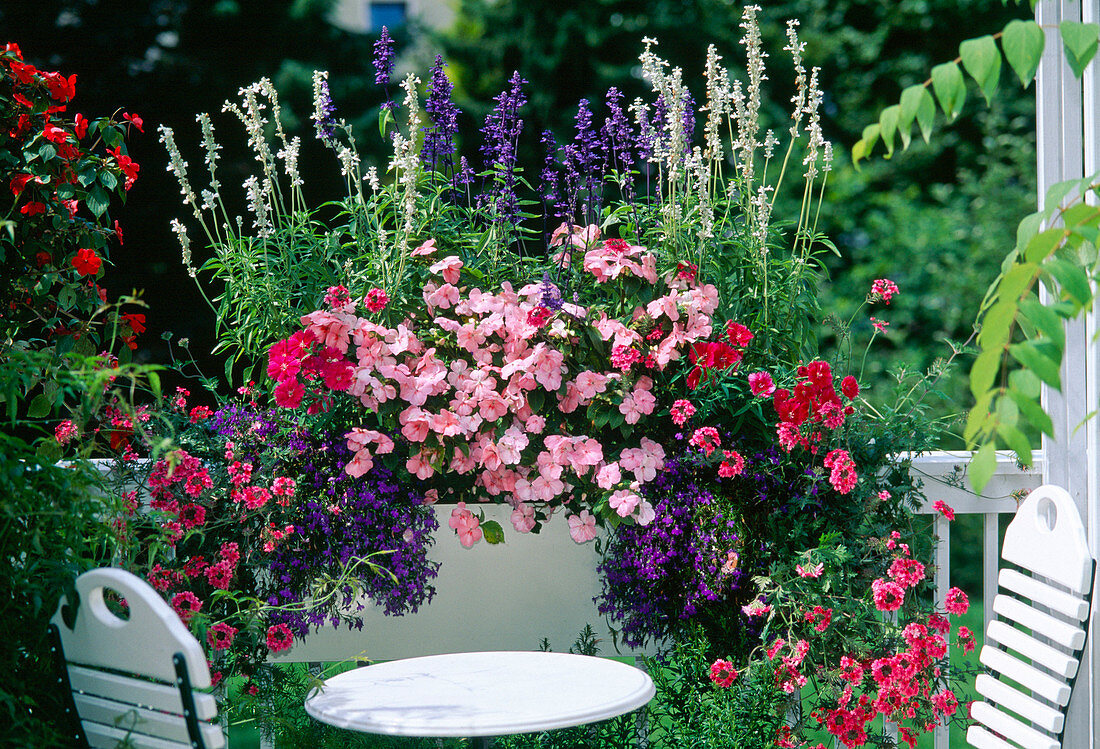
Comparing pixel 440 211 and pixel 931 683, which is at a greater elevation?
pixel 440 211

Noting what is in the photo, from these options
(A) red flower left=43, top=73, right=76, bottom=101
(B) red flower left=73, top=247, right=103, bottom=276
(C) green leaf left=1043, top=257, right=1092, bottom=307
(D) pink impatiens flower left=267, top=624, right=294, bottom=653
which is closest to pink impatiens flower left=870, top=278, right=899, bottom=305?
(C) green leaf left=1043, top=257, right=1092, bottom=307

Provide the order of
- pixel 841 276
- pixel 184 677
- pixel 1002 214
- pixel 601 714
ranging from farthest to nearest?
1. pixel 841 276
2. pixel 1002 214
3. pixel 601 714
4. pixel 184 677

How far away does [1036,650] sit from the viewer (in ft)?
5.98

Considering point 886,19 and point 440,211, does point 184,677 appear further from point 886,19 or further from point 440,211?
point 886,19

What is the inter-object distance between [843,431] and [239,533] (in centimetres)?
140

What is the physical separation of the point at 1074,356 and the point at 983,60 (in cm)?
142

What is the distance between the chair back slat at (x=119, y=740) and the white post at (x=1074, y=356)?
201 cm

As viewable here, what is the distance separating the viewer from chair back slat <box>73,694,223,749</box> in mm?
1351

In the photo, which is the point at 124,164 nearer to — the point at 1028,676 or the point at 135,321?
the point at 135,321

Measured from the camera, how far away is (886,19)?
6902mm

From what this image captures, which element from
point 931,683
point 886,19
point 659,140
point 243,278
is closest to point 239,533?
point 243,278

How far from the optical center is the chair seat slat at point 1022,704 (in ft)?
5.73

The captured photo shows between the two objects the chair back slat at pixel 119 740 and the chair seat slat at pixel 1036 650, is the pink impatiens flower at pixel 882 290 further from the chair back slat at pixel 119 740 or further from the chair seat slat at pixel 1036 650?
the chair back slat at pixel 119 740

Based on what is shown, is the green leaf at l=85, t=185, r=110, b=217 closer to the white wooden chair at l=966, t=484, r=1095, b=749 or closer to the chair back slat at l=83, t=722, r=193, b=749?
the chair back slat at l=83, t=722, r=193, b=749
